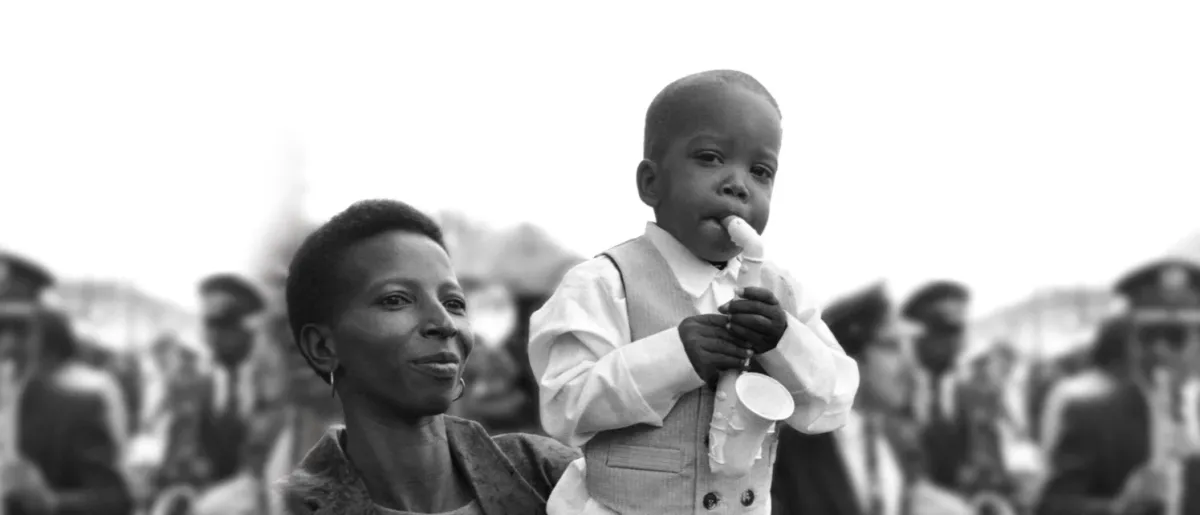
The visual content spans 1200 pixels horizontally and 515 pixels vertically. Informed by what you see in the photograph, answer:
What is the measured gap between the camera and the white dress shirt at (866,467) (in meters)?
4.70

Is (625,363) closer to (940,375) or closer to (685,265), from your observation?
(685,265)

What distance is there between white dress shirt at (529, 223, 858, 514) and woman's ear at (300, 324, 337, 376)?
0.34 meters

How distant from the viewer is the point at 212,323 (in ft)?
18.1

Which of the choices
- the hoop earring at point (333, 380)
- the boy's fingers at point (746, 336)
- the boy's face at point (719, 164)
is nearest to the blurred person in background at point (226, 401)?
the hoop earring at point (333, 380)

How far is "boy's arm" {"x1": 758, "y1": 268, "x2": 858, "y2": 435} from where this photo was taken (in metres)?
1.86

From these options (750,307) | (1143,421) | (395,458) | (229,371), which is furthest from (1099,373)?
(395,458)

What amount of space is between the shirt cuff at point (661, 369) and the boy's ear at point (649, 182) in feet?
0.92

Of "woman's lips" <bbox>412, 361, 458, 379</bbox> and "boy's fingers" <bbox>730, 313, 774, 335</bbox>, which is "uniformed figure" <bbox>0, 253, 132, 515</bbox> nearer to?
"woman's lips" <bbox>412, 361, 458, 379</bbox>

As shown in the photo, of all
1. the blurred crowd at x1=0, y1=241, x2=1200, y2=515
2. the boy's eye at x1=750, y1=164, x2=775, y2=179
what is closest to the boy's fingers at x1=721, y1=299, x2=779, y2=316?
the boy's eye at x1=750, y1=164, x2=775, y2=179

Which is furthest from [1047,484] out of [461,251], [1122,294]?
[461,251]

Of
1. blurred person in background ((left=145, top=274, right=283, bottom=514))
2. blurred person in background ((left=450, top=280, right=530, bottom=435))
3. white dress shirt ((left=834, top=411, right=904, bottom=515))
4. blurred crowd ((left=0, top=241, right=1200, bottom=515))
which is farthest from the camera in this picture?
blurred person in background ((left=450, top=280, right=530, bottom=435))

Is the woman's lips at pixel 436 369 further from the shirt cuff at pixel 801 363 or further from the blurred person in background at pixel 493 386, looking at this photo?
the blurred person in background at pixel 493 386

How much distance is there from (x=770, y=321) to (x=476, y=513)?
2.10ft

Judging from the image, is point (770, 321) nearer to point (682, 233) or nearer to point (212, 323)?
point (682, 233)
